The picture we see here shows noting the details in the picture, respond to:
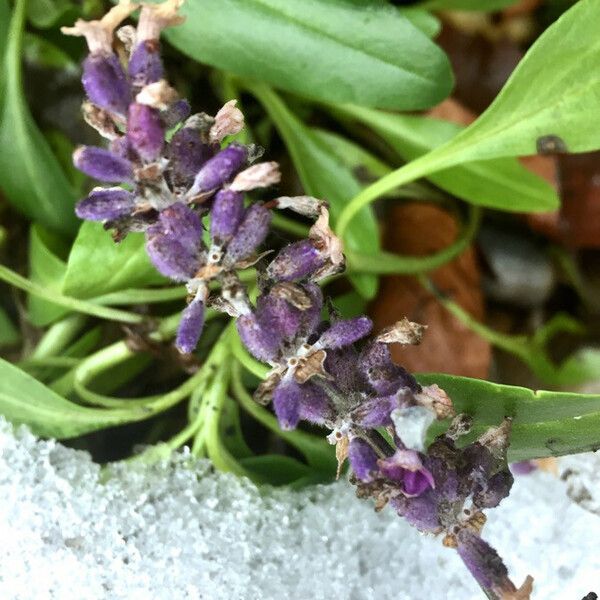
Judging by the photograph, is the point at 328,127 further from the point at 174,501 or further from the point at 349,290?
the point at 174,501

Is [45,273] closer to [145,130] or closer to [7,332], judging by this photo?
[7,332]

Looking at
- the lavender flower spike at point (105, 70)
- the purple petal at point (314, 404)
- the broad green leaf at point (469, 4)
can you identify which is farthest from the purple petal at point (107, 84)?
the broad green leaf at point (469, 4)

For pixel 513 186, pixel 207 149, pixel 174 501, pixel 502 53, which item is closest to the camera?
pixel 207 149

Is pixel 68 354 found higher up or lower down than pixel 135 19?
lower down

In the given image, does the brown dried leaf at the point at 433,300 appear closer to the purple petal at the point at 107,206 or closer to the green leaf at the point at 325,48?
the green leaf at the point at 325,48

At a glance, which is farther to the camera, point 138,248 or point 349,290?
point 349,290

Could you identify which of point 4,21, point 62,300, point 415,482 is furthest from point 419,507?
point 4,21

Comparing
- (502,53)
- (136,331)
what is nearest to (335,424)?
(136,331)

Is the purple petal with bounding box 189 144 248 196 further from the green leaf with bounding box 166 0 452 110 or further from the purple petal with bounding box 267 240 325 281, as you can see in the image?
the green leaf with bounding box 166 0 452 110

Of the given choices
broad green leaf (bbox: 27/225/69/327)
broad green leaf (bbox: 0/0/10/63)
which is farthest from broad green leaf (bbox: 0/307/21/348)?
broad green leaf (bbox: 0/0/10/63)
